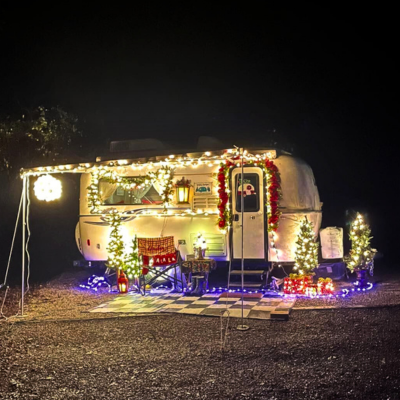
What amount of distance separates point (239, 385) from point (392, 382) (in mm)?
1301

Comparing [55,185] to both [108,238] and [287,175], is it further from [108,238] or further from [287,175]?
[287,175]

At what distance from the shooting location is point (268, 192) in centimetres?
908

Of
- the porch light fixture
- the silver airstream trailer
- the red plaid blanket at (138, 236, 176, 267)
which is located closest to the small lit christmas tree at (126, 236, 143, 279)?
the red plaid blanket at (138, 236, 176, 267)

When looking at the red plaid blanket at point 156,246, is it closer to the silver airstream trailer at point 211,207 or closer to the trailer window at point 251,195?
the silver airstream trailer at point 211,207

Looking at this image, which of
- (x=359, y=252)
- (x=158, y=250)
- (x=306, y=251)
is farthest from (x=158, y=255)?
(x=359, y=252)

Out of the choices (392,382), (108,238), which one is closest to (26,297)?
(108,238)

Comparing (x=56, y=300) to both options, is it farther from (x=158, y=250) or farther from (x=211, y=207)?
(x=211, y=207)

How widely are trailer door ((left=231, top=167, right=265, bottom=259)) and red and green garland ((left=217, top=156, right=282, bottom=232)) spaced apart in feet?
0.49

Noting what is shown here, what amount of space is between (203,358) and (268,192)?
4.72 metres

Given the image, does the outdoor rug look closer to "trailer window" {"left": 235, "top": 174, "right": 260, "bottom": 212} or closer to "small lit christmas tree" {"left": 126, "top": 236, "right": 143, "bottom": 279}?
"small lit christmas tree" {"left": 126, "top": 236, "right": 143, "bottom": 279}

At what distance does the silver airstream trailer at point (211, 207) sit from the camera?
30.1 ft

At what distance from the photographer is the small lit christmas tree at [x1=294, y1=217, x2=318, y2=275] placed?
345 inches

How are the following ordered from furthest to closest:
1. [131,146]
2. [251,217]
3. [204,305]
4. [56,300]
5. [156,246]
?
[131,146] → [251,217] → [156,246] → [56,300] → [204,305]

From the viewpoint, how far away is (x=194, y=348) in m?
5.30
